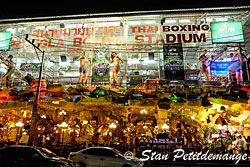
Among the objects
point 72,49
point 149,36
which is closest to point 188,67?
point 149,36

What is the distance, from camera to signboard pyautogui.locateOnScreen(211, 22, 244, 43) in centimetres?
1508

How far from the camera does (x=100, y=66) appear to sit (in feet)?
50.4

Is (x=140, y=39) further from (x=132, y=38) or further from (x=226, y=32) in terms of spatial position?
(x=226, y=32)

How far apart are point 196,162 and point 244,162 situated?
309 cm

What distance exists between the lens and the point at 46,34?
18.4 m

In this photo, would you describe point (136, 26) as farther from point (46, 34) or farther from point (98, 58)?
point (46, 34)

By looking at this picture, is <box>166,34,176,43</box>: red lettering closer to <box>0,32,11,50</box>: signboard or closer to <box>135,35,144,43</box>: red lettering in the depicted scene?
<box>135,35,144,43</box>: red lettering

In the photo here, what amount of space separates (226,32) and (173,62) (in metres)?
5.72

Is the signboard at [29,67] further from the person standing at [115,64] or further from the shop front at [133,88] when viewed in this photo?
the person standing at [115,64]

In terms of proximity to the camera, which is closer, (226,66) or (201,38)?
(226,66)

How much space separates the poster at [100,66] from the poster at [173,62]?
506cm

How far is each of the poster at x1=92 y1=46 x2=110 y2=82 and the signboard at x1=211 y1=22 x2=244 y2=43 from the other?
31.6ft

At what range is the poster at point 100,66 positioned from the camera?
15.2m

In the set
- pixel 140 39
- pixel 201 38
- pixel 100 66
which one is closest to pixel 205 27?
pixel 201 38
